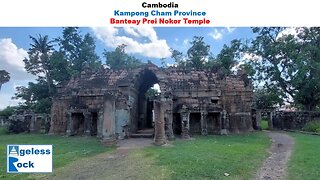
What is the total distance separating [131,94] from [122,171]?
45.7 feet

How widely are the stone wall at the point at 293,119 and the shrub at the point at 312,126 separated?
43.2 inches

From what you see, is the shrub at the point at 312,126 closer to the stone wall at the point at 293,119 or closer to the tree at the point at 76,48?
the stone wall at the point at 293,119

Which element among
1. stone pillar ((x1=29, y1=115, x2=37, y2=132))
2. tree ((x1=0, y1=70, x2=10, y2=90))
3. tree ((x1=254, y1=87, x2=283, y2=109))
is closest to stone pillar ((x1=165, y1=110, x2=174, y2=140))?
stone pillar ((x1=29, y1=115, x2=37, y2=132))

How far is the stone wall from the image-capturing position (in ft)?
87.5

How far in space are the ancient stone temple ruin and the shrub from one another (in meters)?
5.34

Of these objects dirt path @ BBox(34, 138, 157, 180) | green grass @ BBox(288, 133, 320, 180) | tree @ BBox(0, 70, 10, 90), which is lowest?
green grass @ BBox(288, 133, 320, 180)

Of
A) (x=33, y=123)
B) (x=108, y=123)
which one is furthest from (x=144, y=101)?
(x=108, y=123)

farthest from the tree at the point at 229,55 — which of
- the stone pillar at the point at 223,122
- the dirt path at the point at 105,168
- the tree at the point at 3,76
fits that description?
the tree at the point at 3,76

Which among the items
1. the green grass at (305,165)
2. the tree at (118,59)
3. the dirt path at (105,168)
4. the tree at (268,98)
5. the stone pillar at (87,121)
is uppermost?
the tree at (118,59)

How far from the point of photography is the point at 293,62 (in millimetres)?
29906

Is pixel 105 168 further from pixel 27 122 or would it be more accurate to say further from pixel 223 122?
pixel 27 122

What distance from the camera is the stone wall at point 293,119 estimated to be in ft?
87.5

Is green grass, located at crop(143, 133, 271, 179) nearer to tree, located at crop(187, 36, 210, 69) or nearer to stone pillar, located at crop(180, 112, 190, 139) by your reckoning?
stone pillar, located at crop(180, 112, 190, 139)

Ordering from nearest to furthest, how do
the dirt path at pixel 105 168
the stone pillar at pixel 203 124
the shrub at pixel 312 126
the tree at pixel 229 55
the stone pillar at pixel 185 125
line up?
1. the dirt path at pixel 105 168
2. the stone pillar at pixel 185 125
3. the stone pillar at pixel 203 124
4. the shrub at pixel 312 126
5. the tree at pixel 229 55
